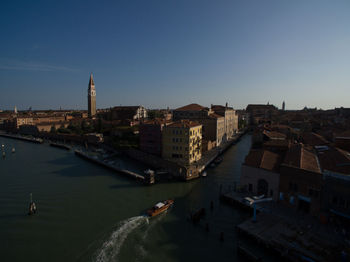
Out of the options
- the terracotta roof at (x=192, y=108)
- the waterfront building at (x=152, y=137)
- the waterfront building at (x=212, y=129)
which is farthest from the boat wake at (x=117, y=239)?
the terracotta roof at (x=192, y=108)

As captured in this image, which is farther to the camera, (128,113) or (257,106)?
(257,106)

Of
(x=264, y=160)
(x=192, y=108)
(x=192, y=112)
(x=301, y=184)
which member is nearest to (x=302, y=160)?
(x=301, y=184)

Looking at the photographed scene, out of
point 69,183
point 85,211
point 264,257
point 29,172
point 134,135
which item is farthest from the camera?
point 134,135

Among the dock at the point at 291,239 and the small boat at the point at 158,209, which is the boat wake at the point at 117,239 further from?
the dock at the point at 291,239

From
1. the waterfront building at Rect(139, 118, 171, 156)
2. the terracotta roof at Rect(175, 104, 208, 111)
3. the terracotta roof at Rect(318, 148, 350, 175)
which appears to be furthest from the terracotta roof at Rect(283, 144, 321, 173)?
the terracotta roof at Rect(175, 104, 208, 111)

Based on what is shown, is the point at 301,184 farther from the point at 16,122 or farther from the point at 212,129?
the point at 16,122

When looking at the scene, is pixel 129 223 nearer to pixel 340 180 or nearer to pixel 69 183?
pixel 69 183

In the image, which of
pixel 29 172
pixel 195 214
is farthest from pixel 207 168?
pixel 29 172
